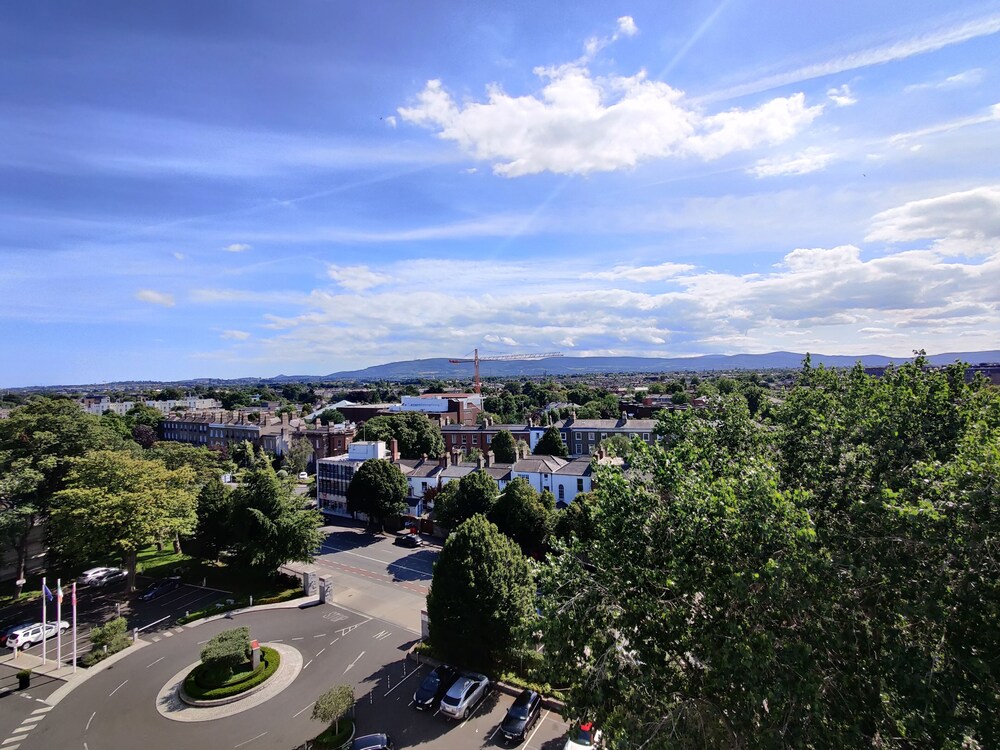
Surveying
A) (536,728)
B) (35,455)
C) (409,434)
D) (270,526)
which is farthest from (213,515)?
(409,434)

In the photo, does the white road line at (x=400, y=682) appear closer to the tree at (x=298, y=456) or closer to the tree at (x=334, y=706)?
the tree at (x=334, y=706)

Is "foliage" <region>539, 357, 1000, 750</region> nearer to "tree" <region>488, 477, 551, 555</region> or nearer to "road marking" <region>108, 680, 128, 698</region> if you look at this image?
"tree" <region>488, 477, 551, 555</region>

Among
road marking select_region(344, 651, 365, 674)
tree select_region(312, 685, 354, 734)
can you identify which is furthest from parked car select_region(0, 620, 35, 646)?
tree select_region(312, 685, 354, 734)

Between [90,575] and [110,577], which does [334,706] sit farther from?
[90,575]

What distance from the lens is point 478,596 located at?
23.7 m

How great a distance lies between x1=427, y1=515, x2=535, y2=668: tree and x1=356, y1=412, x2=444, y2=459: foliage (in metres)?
50.2

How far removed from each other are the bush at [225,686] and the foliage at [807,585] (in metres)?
19.3

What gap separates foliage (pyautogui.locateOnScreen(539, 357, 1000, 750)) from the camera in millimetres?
9586

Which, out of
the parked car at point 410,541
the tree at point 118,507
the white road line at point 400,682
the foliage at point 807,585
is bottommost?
the parked car at point 410,541

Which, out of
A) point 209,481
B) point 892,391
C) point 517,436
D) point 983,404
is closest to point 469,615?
point 892,391

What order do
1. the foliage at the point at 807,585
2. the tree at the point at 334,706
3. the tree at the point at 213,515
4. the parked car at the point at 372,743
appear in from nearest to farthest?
the foliage at the point at 807,585
the parked car at the point at 372,743
the tree at the point at 334,706
the tree at the point at 213,515

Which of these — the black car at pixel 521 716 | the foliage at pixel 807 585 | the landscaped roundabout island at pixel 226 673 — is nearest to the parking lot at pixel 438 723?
the black car at pixel 521 716

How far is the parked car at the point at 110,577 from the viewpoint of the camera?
39594mm

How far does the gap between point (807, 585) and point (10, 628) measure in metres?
43.3
